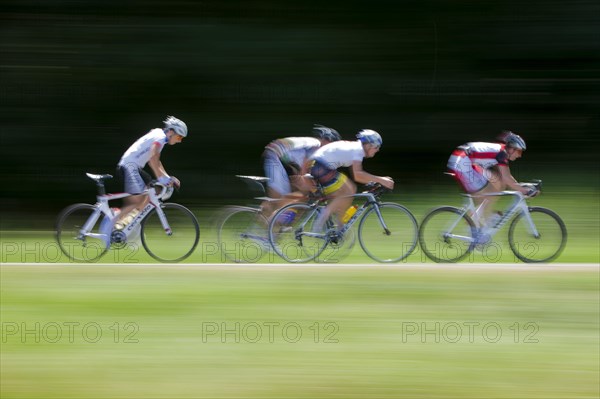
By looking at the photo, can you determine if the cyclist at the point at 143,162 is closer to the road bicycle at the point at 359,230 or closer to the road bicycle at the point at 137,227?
the road bicycle at the point at 137,227

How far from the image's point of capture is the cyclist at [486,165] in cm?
1037

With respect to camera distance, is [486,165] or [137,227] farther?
[486,165]

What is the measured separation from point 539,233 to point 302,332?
407cm

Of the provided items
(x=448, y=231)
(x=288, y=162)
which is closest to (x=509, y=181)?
(x=448, y=231)

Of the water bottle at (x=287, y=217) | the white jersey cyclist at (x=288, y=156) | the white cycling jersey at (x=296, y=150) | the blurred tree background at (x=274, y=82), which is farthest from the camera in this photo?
the blurred tree background at (x=274, y=82)

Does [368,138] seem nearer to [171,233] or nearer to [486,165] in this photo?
[486,165]

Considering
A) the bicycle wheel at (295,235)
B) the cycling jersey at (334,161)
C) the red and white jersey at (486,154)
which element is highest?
the red and white jersey at (486,154)

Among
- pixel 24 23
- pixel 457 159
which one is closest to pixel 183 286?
pixel 457 159

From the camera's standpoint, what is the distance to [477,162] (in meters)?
10.5

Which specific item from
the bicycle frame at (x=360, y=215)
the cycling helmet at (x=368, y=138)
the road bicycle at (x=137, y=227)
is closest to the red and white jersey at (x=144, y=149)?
the road bicycle at (x=137, y=227)

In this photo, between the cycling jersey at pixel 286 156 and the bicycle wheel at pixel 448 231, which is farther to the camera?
the cycling jersey at pixel 286 156

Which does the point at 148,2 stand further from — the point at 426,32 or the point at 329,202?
the point at 329,202

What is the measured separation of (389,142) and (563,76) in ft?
9.88

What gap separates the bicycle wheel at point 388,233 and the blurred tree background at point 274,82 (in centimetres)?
566
